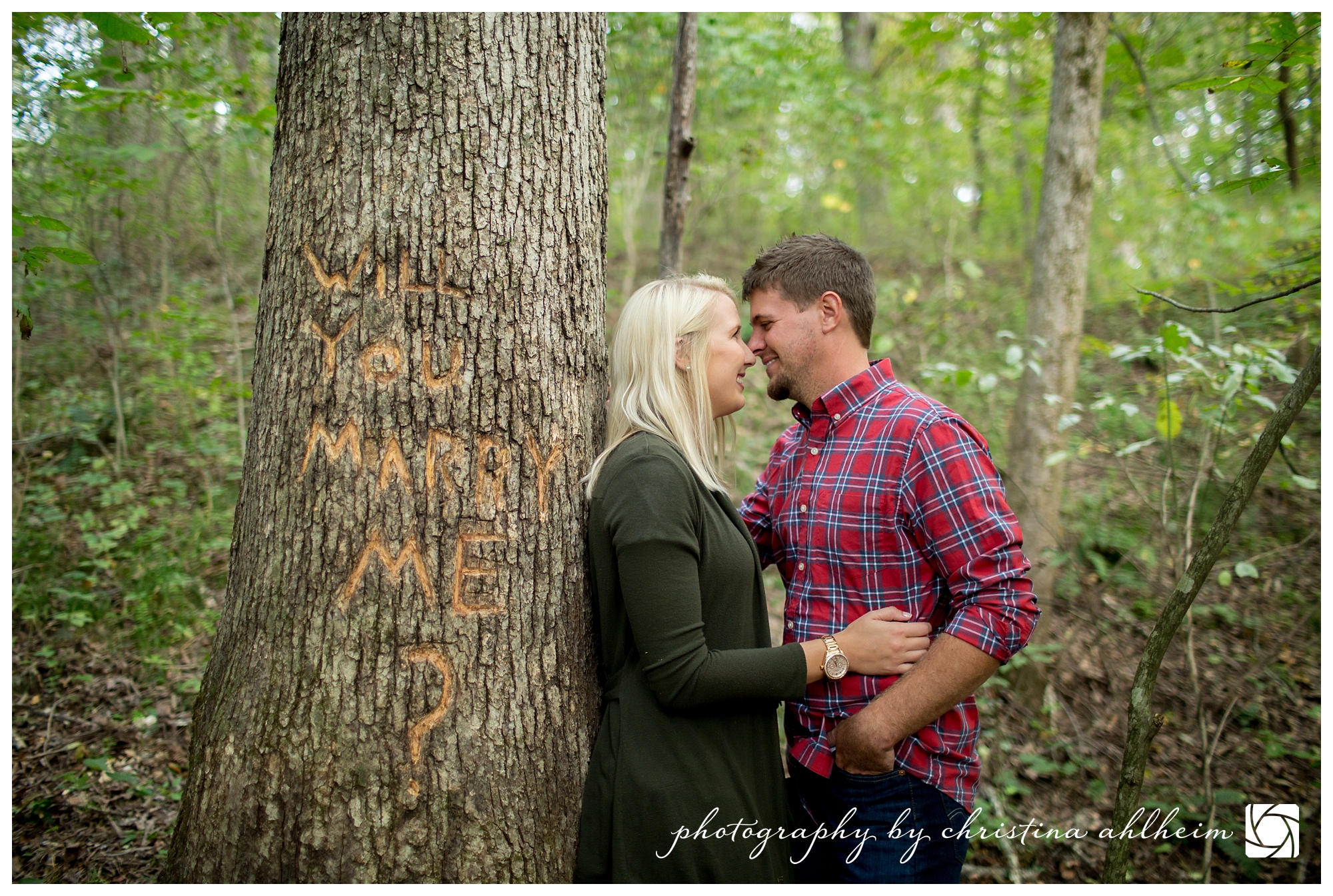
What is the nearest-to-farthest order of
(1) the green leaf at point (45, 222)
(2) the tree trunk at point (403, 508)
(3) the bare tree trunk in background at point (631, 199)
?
1. (2) the tree trunk at point (403, 508)
2. (1) the green leaf at point (45, 222)
3. (3) the bare tree trunk in background at point (631, 199)

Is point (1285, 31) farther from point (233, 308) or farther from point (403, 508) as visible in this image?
point (233, 308)

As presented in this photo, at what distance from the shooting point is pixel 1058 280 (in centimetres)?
485

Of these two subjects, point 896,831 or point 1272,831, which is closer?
point 896,831

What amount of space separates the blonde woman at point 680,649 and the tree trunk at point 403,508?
0.16 metres

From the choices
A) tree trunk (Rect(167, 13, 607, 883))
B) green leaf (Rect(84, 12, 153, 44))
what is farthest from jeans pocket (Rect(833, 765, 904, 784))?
green leaf (Rect(84, 12, 153, 44))

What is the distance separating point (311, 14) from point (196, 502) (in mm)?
4477

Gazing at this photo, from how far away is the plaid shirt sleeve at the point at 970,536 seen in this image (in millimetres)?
1876

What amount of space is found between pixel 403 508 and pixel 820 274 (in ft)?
4.53

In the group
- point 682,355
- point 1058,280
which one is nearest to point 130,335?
point 682,355

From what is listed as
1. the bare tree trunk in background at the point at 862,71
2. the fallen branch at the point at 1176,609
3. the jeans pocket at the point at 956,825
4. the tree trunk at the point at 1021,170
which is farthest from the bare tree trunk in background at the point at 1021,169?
the jeans pocket at the point at 956,825

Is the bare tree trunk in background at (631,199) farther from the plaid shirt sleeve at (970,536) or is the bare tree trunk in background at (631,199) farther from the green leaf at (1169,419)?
the plaid shirt sleeve at (970,536)

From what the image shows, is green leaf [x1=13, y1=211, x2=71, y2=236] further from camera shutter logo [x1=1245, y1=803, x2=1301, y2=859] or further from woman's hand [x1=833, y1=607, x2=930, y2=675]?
camera shutter logo [x1=1245, y1=803, x2=1301, y2=859]

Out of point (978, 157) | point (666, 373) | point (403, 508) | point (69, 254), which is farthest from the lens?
point (978, 157)

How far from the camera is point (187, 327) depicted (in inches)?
245
